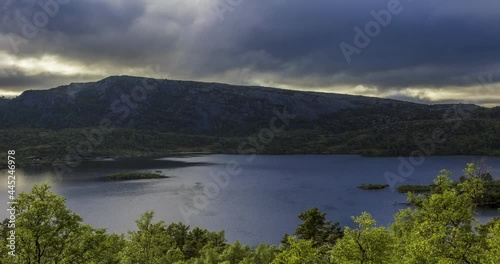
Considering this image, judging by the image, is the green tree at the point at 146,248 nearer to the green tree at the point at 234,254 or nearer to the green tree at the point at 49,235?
the green tree at the point at 234,254

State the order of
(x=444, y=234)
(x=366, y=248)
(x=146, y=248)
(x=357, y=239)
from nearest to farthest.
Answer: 1. (x=444, y=234)
2. (x=366, y=248)
3. (x=357, y=239)
4. (x=146, y=248)

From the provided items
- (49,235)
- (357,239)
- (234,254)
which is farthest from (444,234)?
(234,254)

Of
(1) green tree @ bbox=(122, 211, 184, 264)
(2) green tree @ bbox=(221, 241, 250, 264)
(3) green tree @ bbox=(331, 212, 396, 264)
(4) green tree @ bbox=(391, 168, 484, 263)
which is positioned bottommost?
(2) green tree @ bbox=(221, 241, 250, 264)

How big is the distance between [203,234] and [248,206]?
254ft

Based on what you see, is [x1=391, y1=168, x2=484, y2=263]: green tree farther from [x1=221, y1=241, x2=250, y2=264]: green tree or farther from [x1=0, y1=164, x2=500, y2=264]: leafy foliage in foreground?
[x1=221, y1=241, x2=250, y2=264]: green tree

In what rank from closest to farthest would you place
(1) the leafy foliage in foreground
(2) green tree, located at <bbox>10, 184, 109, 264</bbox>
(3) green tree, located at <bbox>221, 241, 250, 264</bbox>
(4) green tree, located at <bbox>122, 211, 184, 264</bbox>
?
(1) the leafy foliage in foreground → (2) green tree, located at <bbox>10, 184, 109, 264</bbox> → (4) green tree, located at <bbox>122, 211, 184, 264</bbox> → (3) green tree, located at <bbox>221, 241, 250, 264</bbox>

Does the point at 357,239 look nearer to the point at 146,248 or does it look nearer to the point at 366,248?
the point at 366,248

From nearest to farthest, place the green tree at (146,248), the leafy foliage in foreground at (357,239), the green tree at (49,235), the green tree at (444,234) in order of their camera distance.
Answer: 1. the green tree at (444,234)
2. the leafy foliage in foreground at (357,239)
3. the green tree at (49,235)
4. the green tree at (146,248)

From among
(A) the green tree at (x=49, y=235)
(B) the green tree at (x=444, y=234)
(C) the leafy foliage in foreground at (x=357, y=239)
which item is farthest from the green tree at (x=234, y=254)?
(A) the green tree at (x=49, y=235)

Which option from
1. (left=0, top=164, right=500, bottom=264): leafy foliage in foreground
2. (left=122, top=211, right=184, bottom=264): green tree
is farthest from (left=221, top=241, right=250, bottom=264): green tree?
(left=0, top=164, right=500, bottom=264): leafy foliage in foreground

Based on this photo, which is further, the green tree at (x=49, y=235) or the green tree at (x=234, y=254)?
the green tree at (x=234, y=254)

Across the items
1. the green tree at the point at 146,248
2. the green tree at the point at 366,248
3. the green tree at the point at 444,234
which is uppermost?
the green tree at the point at 444,234

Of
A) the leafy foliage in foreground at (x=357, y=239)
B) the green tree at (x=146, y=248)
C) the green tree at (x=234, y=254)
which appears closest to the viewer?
the leafy foliage in foreground at (x=357, y=239)

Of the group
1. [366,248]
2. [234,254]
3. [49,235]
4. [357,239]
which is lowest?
[234,254]
